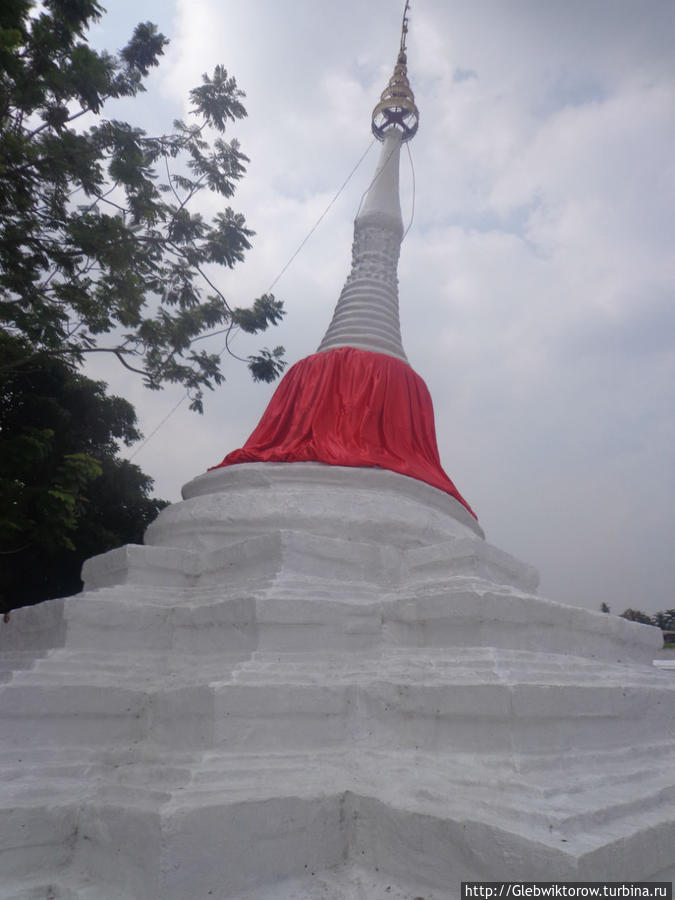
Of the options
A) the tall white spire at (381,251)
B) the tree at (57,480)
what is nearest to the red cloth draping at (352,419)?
the tall white spire at (381,251)

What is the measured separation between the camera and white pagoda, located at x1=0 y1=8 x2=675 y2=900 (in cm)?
316

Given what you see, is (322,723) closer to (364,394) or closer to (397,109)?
(364,394)

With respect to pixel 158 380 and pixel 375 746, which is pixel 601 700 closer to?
pixel 375 746

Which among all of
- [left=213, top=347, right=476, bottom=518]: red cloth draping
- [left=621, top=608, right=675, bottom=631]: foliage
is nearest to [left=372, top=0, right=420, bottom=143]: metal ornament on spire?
[left=213, top=347, right=476, bottom=518]: red cloth draping

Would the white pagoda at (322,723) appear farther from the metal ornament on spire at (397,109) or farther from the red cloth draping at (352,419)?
the metal ornament on spire at (397,109)

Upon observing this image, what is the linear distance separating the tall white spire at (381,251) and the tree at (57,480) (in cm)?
435

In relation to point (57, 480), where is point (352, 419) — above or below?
above

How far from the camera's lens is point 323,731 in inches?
157

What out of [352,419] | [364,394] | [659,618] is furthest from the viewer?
[659,618]

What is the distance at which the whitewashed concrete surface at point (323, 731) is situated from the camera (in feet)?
10.4

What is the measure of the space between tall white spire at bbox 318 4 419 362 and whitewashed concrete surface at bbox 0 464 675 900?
4.31m

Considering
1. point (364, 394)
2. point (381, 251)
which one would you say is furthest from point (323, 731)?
point (381, 251)

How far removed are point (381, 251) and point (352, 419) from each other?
3.97 metres

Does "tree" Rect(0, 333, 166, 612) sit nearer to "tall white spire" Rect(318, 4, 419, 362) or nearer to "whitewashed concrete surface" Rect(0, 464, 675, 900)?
"whitewashed concrete surface" Rect(0, 464, 675, 900)
